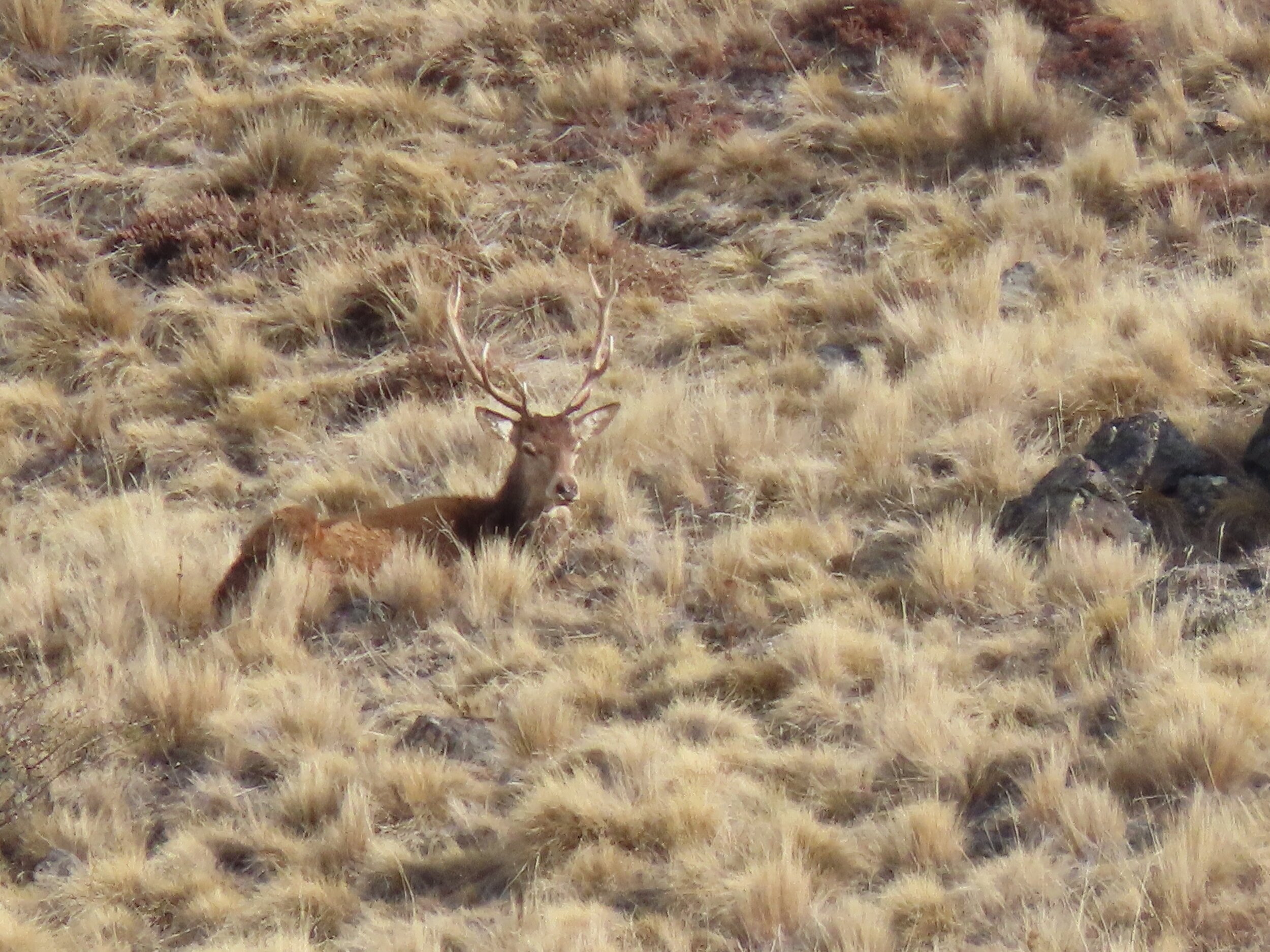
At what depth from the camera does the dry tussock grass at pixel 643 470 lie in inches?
253

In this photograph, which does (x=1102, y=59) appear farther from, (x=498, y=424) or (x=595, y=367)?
(x=498, y=424)

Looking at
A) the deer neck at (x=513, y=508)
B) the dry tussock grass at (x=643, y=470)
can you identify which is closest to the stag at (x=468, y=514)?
the deer neck at (x=513, y=508)

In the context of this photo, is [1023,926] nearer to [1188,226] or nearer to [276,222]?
[1188,226]

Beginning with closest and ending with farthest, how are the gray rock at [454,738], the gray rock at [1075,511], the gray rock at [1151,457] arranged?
the gray rock at [454,738]
the gray rock at [1075,511]
the gray rock at [1151,457]

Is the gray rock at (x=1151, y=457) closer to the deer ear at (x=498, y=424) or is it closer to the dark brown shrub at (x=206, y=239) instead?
the deer ear at (x=498, y=424)

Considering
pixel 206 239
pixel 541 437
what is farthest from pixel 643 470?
A: pixel 206 239

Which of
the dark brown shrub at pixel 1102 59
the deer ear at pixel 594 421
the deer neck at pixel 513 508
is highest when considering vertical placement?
the dark brown shrub at pixel 1102 59

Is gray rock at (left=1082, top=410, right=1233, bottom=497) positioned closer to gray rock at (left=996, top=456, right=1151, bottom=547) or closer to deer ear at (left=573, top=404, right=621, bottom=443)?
gray rock at (left=996, top=456, right=1151, bottom=547)

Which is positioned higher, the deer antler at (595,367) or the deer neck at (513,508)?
the deer antler at (595,367)

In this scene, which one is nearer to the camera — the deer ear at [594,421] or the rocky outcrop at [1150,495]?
the rocky outcrop at [1150,495]

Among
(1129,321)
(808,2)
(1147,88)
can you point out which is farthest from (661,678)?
(808,2)

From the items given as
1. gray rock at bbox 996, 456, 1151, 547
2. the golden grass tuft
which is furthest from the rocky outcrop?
the golden grass tuft

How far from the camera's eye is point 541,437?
30.2 feet

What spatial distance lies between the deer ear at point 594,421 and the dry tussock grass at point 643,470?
0.35m
